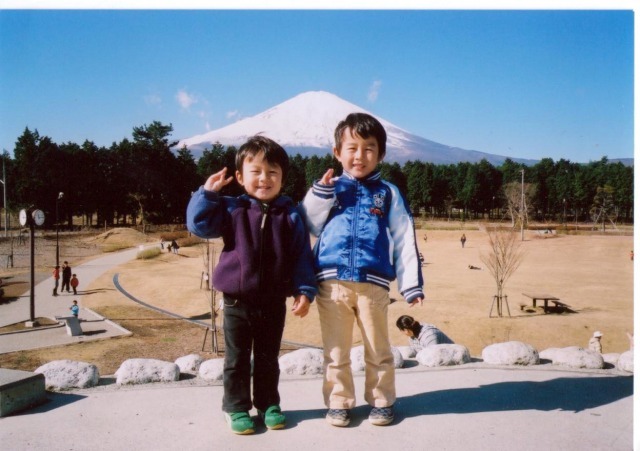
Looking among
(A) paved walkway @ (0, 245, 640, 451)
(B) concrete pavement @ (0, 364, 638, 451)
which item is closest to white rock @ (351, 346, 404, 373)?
(A) paved walkway @ (0, 245, 640, 451)

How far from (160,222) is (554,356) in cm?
2444

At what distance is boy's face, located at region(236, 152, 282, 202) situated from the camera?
270cm

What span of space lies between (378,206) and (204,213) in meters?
0.96

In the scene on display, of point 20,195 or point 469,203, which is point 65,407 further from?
point 469,203

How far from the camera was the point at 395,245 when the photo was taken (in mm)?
2900

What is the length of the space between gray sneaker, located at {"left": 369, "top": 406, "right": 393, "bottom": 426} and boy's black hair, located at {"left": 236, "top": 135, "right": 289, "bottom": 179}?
1.37m

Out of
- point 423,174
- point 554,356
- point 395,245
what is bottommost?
point 554,356

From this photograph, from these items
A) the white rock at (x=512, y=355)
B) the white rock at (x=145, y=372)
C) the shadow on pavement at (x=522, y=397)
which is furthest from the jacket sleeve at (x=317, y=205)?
the white rock at (x=512, y=355)

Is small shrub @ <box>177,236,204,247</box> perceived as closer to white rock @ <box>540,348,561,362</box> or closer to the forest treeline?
the forest treeline

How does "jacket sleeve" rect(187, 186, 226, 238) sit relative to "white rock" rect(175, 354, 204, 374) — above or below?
above

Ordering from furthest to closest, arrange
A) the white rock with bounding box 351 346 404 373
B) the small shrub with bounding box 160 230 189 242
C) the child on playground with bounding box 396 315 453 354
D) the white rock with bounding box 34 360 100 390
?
the small shrub with bounding box 160 230 189 242 < the child on playground with bounding box 396 315 453 354 < the white rock with bounding box 351 346 404 373 < the white rock with bounding box 34 360 100 390

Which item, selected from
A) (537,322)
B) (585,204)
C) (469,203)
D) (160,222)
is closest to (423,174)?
(469,203)

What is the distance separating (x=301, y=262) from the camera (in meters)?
2.73

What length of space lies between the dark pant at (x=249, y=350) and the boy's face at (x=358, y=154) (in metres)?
0.84
